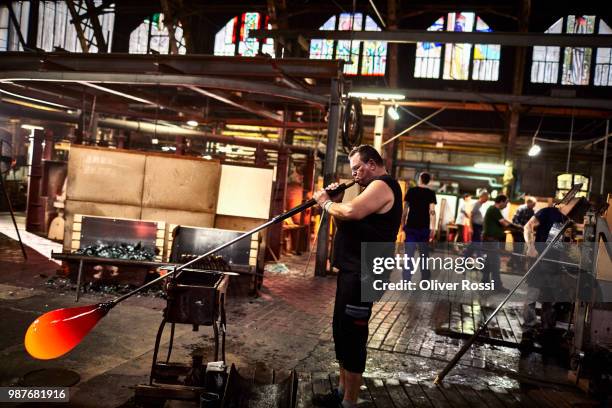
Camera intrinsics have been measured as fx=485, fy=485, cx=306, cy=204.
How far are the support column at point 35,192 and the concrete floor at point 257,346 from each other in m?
6.29

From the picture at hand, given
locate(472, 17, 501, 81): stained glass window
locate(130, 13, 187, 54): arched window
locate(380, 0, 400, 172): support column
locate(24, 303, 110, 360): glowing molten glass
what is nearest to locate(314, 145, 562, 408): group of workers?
locate(24, 303, 110, 360): glowing molten glass

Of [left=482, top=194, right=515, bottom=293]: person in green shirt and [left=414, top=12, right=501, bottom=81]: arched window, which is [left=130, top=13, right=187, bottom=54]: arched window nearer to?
[left=414, top=12, right=501, bottom=81]: arched window

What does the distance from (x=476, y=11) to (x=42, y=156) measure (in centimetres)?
1614

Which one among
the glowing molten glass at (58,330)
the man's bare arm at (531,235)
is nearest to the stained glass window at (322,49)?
the man's bare arm at (531,235)

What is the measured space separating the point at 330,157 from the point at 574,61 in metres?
14.3

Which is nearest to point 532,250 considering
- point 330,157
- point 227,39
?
point 330,157

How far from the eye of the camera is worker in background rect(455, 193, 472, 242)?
1816 centimetres

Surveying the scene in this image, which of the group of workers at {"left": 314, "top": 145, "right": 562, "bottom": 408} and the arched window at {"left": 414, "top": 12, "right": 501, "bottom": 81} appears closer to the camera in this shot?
the group of workers at {"left": 314, "top": 145, "right": 562, "bottom": 408}

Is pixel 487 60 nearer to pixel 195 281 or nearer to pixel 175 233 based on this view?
pixel 175 233

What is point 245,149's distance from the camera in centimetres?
2420

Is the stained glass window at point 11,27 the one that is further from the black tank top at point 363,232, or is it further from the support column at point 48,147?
the black tank top at point 363,232

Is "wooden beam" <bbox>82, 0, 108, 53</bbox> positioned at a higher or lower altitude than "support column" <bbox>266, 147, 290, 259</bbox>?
higher

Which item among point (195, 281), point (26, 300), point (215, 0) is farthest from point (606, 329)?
point (215, 0)

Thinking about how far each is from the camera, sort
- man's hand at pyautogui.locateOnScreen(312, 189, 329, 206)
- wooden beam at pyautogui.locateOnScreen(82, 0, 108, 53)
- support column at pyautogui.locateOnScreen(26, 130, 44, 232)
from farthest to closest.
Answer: wooden beam at pyautogui.locateOnScreen(82, 0, 108, 53) → support column at pyautogui.locateOnScreen(26, 130, 44, 232) → man's hand at pyautogui.locateOnScreen(312, 189, 329, 206)
